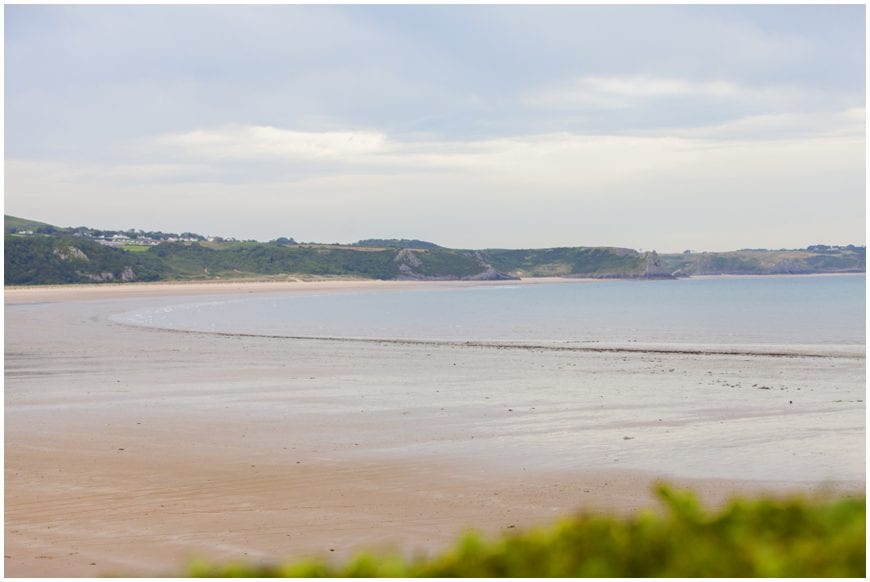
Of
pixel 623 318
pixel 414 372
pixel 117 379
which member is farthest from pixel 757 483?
pixel 623 318

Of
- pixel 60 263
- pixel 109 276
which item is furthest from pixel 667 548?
pixel 60 263

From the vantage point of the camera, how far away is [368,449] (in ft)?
42.2

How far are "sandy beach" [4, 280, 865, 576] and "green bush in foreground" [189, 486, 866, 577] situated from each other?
1.38ft

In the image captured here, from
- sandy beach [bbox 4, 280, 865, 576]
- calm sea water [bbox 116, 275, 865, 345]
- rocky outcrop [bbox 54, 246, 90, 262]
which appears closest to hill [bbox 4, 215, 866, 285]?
rocky outcrop [bbox 54, 246, 90, 262]

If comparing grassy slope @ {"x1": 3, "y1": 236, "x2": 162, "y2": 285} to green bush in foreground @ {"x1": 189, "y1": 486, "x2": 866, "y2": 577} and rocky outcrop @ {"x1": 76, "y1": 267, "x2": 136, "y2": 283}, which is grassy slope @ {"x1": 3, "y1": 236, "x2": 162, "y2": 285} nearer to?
rocky outcrop @ {"x1": 76, "y1": 267, "x2": 136, "y2": 283}

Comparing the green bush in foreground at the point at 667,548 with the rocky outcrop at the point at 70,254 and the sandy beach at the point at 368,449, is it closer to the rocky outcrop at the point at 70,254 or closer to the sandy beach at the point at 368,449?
the sandy beach at the point at 368,449

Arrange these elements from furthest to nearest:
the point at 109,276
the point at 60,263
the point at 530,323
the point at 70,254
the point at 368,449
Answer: the point at 70,254
the point at 109,276
the point at 60,263
the point at 530,323
the point at 368,449

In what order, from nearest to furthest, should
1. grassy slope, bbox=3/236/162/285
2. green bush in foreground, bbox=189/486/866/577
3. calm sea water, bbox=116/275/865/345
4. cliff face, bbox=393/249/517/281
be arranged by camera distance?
green bush in foreground, bbox=189/486/866/577, calm sea water, bbox=116/275/865/345, grassy slope, bbox=3/236/162/285, cliff face, bbox=393/249/517/281

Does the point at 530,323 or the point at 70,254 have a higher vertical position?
the point at 70,254

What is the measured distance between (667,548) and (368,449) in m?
10.3

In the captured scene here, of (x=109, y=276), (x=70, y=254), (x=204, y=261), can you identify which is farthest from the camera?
(x=204, y=261)

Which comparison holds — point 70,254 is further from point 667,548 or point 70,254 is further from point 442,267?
point 667,548

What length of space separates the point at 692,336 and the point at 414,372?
17110 millimetres

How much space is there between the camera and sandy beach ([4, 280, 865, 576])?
8889 mm
